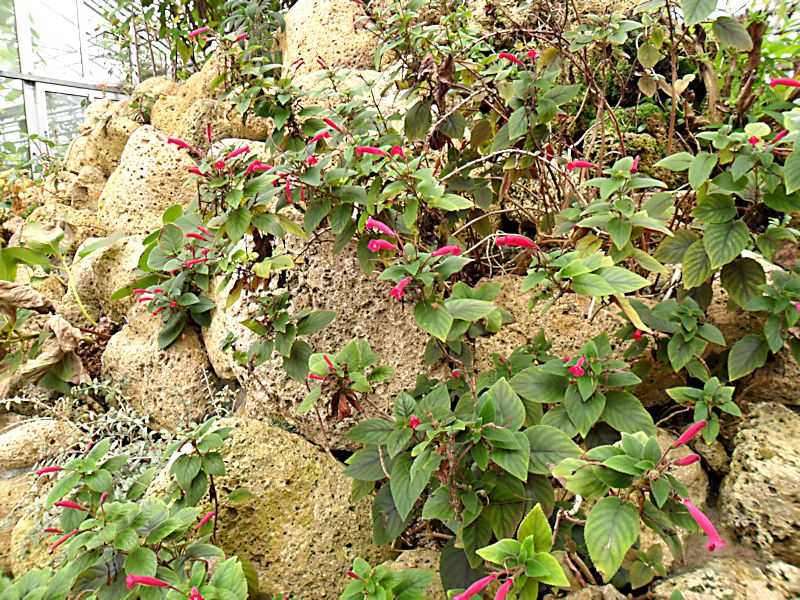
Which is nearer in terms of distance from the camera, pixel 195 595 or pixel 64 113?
pixel 195 595

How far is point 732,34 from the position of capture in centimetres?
136

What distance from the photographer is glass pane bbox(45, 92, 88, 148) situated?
710 cm

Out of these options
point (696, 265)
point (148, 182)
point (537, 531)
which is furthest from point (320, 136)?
point (148, 182)

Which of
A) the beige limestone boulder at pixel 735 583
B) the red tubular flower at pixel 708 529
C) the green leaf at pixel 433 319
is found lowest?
the beige limestone boulder at pixel 735 583

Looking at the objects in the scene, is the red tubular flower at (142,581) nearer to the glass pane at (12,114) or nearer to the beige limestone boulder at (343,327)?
the beige limestone boulder at (343,327)

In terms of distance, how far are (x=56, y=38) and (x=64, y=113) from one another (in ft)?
3.53

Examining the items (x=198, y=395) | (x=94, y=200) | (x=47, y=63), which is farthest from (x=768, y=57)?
(x=47, y=63)

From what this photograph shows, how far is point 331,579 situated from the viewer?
1.50 m

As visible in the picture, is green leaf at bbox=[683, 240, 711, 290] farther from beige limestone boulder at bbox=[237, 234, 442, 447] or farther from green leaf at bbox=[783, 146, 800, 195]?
beige limestone boulder at bbox=[237, 234, 442, 447]

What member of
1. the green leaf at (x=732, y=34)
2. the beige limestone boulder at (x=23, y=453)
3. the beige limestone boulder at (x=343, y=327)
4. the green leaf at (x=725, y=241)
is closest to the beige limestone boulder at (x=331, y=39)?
the beige limestone boulder at (x=343, y=327)

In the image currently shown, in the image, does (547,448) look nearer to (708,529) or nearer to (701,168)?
(708,529)

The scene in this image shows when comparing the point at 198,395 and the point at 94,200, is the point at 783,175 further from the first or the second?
the point at 94,200

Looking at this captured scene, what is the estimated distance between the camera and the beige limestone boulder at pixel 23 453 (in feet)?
6.30

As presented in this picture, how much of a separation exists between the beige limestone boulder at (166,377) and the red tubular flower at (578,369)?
5.03 feet
